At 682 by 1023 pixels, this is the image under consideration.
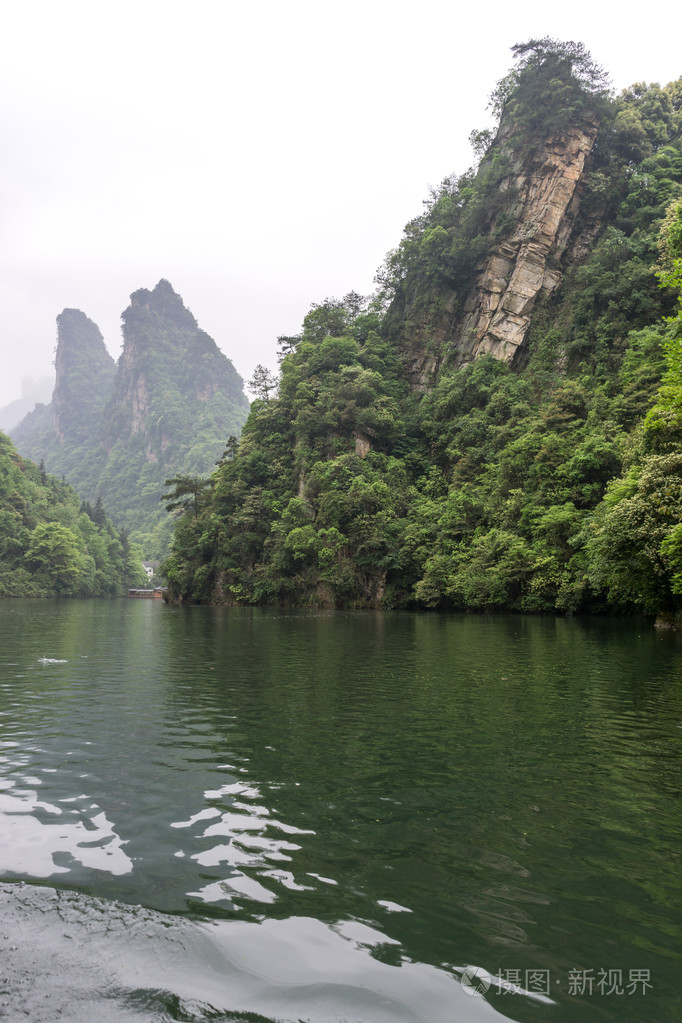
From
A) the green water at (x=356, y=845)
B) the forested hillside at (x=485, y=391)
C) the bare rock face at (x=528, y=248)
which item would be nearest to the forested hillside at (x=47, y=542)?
the forested hillside at (x=485, y=391)

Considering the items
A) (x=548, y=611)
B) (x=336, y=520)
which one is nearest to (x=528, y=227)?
(x=336, y=520)

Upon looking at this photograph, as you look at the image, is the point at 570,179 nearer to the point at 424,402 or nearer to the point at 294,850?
the point at 424,402

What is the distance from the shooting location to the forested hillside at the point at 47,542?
8969cm

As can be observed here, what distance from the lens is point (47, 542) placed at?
8975cm

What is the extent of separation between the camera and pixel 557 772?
7965 mm

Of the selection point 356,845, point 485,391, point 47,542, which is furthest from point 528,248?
point 47,542

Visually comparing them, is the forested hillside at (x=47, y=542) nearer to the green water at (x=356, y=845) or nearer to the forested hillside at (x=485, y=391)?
the forested hillside at (x=485, y=391)

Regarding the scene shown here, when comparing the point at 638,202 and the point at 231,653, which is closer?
the point at 231,653

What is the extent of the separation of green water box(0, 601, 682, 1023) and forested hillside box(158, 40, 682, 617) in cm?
2890

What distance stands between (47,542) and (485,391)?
6426cm

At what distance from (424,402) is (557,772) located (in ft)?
194

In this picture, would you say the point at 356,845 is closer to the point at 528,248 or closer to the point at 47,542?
the point at 528,248

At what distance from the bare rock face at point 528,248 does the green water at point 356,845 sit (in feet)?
177

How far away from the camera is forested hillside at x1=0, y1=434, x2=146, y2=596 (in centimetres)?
8969
